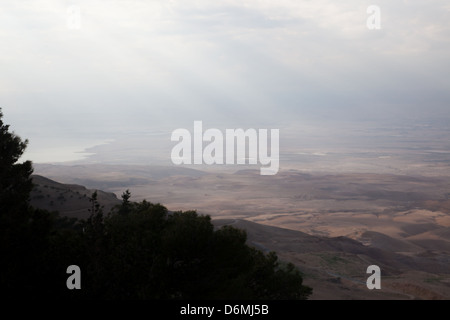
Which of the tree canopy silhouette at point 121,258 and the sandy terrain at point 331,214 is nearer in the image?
the tree canopy silhouette at point 121,258

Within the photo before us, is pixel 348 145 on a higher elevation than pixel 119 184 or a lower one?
higher

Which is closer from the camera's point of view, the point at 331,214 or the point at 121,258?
the point at 121,258

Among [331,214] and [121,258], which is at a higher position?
[121,258]

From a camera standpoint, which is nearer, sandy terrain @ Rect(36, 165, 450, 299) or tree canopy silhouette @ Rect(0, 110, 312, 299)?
tree canopy silhouette @ Rect(0, 110, 312, 299)

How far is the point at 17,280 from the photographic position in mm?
9633

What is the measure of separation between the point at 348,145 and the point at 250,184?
295ft
